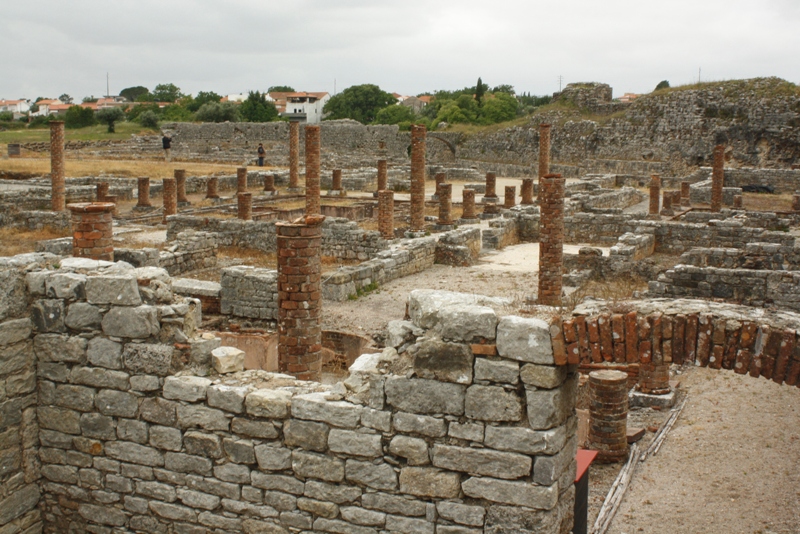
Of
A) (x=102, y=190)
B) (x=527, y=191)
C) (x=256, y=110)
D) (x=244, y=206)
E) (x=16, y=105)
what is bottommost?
(x=244, y=206)

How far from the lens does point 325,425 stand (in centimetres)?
571

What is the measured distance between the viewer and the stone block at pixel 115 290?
6.14 m

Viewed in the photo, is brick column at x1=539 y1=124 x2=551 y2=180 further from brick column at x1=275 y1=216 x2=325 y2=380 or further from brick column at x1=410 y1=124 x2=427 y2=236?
brick column at x1=275 y1=216 x2=325 y2=380

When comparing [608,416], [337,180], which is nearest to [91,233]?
[608,416]

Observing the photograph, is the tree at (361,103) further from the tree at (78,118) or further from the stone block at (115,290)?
the stone block at (115,290)

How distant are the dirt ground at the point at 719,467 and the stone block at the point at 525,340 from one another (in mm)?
532

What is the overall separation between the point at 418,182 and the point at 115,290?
65.3 ft

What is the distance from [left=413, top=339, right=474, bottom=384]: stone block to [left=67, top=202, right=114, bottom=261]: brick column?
4435 mm

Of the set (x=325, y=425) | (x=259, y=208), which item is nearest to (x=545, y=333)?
(x=325, y=425)

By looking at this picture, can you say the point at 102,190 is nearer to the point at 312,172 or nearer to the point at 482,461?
the point at 312,172

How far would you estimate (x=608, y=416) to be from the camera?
9.30m

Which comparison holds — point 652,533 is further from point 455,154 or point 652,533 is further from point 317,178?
point 455,154

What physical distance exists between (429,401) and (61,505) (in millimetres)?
3452

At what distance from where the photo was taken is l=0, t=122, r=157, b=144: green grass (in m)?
53.7
